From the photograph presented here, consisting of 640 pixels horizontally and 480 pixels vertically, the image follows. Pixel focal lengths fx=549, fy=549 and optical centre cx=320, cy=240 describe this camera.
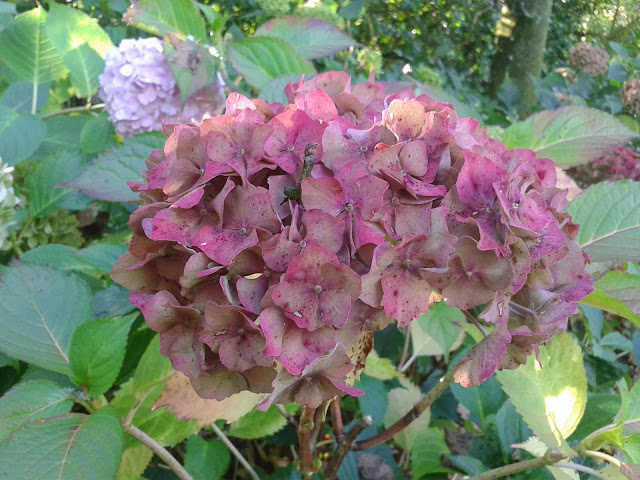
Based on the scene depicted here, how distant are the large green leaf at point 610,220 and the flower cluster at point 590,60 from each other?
1.70 metres

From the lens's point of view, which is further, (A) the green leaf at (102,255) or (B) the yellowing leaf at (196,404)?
(A) the green leaf at (102,255)

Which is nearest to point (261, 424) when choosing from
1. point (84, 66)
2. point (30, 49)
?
point (84, 66)

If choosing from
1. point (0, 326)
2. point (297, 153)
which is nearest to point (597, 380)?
point (297, 153)

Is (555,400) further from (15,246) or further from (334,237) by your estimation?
(15,246)

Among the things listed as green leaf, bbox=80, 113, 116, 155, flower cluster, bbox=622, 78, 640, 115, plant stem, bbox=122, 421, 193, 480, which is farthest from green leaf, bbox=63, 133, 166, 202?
flower cluster, bbox=622, 78, 640, 115

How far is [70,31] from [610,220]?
1.01 meters

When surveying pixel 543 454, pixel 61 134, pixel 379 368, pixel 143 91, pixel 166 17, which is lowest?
pixel 379 368

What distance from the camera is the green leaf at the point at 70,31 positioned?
3.44 feet

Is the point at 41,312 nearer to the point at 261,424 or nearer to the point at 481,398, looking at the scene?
the point at 261,424

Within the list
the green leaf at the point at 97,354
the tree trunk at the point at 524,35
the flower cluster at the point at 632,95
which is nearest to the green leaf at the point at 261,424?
the green leaf at the point at 97,354

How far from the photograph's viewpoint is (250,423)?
2.65ft

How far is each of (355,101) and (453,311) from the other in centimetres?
41

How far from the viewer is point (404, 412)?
91cm

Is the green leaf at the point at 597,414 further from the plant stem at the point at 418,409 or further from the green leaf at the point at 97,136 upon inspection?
the green leaf at the point at 97,136
